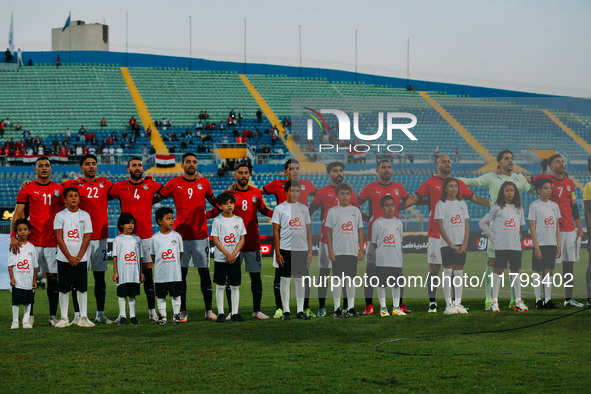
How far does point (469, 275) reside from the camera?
10141 millimetres

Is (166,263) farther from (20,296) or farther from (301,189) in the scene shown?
(301,189)

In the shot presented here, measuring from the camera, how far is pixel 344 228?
9.44 meters

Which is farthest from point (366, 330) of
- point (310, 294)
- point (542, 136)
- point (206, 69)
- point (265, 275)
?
point (206, 69)

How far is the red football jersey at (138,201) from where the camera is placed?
9.28 metres

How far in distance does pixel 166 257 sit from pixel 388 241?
9.19 feet

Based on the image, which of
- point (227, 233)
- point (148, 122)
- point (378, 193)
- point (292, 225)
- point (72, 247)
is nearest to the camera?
point (72, 247)

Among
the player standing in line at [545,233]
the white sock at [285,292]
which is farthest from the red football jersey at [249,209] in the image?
the player standing in line at [545,233]

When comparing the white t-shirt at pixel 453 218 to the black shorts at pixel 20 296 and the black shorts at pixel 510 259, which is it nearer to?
the black shorts at pixel 510 259

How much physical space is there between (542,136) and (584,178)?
31.7 inches

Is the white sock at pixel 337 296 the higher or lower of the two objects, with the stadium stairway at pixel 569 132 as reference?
lower

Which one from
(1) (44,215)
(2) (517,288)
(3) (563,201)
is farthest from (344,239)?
(1) (44,215)

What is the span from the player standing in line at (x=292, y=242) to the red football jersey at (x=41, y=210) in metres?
2.72

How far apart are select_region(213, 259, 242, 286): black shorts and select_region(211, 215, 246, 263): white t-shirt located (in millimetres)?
68

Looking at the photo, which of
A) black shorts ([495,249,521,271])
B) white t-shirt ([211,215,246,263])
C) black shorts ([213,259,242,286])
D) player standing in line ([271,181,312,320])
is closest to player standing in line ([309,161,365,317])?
player standing in line ([271,181,312,320])
